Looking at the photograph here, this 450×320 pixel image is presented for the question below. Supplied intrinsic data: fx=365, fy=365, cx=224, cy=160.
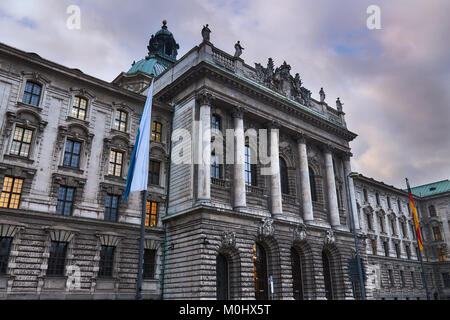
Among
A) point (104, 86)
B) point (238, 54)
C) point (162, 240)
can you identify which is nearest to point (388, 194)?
point (238, 54)

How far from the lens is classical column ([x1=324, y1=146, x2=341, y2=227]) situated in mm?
39812

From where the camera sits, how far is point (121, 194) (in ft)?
97.1

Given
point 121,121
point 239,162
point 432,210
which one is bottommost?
point 239,162

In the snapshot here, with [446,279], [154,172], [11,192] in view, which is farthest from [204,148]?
[446,279]

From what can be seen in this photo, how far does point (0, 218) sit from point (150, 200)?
1102 centimetres

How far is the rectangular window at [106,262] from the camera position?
27.2 meters

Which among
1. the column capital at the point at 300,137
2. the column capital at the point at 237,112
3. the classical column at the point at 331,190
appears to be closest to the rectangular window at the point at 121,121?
the column capital at the point at 237,112

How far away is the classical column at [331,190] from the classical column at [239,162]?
13262 millimetres

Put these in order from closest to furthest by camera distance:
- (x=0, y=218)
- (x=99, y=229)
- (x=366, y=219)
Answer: (x=0, y=218)
(x=99, y=229)
(x=366, y=219)

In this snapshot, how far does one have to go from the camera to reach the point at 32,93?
1085 inches

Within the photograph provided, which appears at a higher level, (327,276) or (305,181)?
(305,181)

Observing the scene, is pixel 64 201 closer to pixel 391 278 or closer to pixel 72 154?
pixel 72 154

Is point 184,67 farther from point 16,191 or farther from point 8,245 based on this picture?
point 8,245

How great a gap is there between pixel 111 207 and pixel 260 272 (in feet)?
45.7
